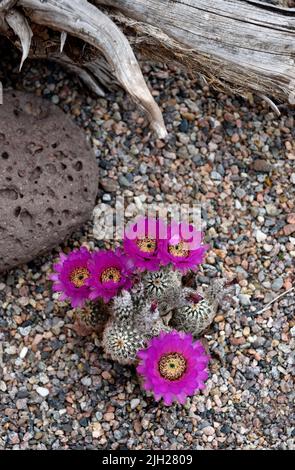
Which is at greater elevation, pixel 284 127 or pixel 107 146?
pixel 284 127

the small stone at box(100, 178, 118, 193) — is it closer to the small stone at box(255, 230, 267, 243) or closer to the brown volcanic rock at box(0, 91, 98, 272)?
the brown volcanic rock at box(0, 91, 98, 272)

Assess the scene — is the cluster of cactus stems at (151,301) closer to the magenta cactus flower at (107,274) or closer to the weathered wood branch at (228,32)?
the magenta cactus flower at (107,274)

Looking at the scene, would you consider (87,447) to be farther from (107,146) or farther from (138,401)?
(107,146)

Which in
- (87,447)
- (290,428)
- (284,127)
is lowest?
(87,447)

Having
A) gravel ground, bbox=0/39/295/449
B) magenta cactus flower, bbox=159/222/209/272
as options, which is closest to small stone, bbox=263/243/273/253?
gravel ground, bbox=0/39/295/449

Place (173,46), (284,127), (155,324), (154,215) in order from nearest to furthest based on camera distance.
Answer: (155,324), (173,46), (154,215), (284,127)

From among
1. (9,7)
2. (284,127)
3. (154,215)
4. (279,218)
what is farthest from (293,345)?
(9,7)

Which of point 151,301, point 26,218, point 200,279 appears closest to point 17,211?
point 26,218

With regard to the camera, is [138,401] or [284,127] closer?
[138,401]
